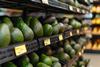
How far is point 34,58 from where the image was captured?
89.6 inches

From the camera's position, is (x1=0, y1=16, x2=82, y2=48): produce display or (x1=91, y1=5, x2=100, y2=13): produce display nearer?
(x1=0, y1=16, x2=82, y2=48): produce display

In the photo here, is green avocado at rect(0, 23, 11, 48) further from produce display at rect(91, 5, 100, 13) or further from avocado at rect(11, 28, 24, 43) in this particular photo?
produce display at rect(91, 5, 100, 13)

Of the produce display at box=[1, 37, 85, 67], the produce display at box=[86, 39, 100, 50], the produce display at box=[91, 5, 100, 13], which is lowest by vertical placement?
the produce display at box=[86, 39, 100, 50]

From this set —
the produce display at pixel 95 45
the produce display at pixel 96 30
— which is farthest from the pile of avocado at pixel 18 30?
the produce display at pixel 96 30

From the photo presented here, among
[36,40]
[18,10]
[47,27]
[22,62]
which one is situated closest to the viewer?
[22,62]

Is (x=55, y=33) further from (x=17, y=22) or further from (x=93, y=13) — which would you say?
(x=93, y=13)

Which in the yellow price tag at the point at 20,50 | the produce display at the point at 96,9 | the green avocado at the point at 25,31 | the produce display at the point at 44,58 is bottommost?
the produce display at the point at 96,9

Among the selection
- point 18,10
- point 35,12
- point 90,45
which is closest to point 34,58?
point 18,10

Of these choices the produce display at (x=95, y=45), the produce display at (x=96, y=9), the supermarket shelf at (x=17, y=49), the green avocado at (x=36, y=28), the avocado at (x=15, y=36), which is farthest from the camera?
the produce display at (x=96, y=9)

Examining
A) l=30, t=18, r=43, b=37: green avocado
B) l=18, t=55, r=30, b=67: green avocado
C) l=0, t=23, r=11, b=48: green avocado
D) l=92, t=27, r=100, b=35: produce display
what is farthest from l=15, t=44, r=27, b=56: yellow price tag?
l=92, t=27, r=100, b=35: produce display

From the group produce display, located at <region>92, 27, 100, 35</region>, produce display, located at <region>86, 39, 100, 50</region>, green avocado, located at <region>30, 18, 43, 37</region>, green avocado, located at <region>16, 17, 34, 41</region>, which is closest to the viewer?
green avocado, located at <region>16, 17, 34, 41</region>

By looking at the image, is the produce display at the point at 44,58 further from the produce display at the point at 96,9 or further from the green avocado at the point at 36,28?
the produce display at the point at 96,9

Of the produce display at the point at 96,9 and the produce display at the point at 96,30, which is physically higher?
the produce display at the point at 96,9

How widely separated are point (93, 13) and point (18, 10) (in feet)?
20.9
